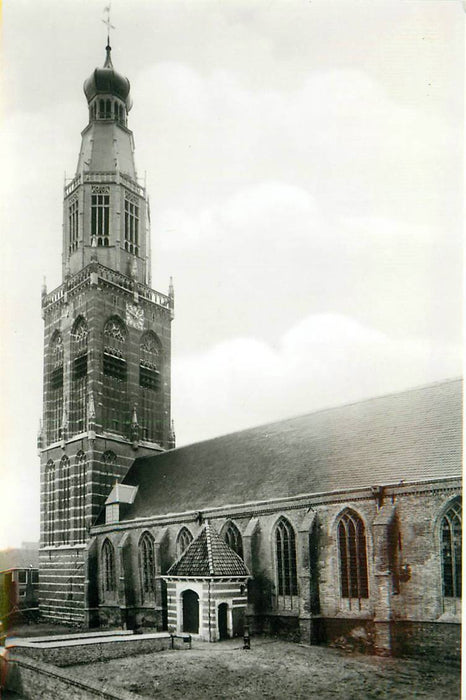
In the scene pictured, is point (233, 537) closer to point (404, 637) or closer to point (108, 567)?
point (404, 637)

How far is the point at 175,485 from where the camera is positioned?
37031 mm

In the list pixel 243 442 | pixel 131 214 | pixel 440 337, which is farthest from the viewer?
pixel 131 214

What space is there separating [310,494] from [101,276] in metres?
20.9

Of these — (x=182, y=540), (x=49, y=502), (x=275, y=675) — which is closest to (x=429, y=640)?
(x=275, y=675)

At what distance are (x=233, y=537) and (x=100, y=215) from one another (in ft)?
73.8

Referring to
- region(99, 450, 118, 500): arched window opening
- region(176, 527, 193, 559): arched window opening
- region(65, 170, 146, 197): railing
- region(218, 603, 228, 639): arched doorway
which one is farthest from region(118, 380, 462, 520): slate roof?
region(65, 170, 146, 197): railing

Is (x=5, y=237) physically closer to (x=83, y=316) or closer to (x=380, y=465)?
(x=380, y=465)

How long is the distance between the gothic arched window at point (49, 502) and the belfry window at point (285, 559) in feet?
63.9

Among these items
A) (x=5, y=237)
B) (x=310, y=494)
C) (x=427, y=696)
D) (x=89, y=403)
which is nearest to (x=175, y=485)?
(x=89, y=403)

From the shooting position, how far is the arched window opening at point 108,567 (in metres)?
37.9

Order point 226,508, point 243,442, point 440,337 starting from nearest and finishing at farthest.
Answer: point 440,337, point 226,508, point 243,442

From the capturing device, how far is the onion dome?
72.5 feet

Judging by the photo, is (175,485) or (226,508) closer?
(226,508)

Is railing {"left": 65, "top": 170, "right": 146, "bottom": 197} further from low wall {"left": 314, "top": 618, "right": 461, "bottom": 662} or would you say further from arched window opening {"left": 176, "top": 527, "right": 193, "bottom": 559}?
low wall {"left": 314, "top": 618, "right": 461, "bottom": 662}
